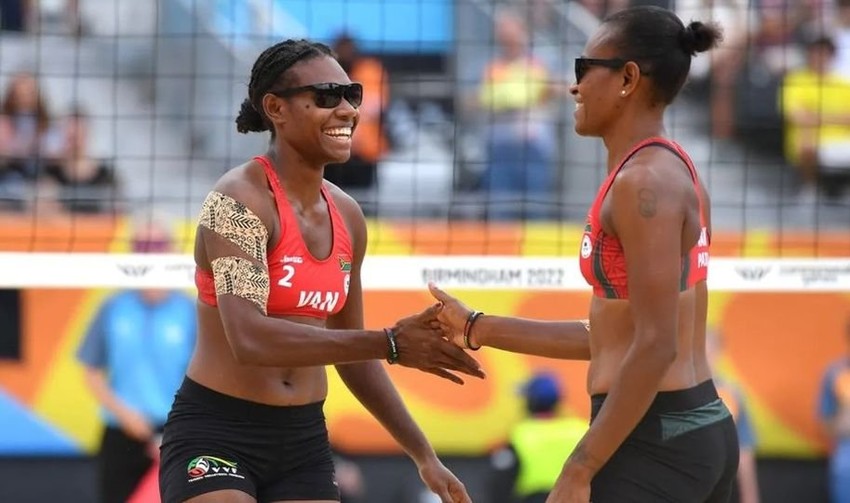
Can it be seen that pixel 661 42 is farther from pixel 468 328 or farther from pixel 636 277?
pixel 468 328

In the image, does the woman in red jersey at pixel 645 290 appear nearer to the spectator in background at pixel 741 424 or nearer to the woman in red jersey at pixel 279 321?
the woman in red jersey at pixel 279 321

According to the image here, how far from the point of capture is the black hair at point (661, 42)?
13.2ft

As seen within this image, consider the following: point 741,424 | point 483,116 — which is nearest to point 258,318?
point 741,424

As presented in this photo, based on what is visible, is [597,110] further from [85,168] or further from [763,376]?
[85,168]

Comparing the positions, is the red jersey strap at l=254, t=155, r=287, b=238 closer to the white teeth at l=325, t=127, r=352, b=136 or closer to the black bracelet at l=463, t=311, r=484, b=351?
the white teeth at l=325, t=127, r=352, b=136

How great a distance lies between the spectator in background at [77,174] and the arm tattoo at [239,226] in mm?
4270

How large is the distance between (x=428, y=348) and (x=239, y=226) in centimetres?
66

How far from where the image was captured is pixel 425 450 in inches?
192

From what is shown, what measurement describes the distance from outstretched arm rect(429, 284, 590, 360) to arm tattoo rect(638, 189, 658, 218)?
821mm

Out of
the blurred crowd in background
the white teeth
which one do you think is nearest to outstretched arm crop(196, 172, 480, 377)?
the white teeth

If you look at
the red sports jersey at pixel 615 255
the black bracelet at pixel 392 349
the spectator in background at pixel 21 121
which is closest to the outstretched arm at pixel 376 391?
the black bracelet at pixel 392 349

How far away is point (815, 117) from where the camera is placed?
9.43 meters

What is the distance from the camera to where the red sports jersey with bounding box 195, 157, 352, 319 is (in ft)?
14.8

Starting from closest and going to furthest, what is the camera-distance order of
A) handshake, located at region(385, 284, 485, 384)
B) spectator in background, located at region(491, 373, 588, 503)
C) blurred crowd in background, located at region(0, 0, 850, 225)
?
handshake, located at region(385, 284, 485, 384), spectator in background, located at region(491, 373, 588, 503), blurred crowd in background, located at region(0, 0, 850, 225)
